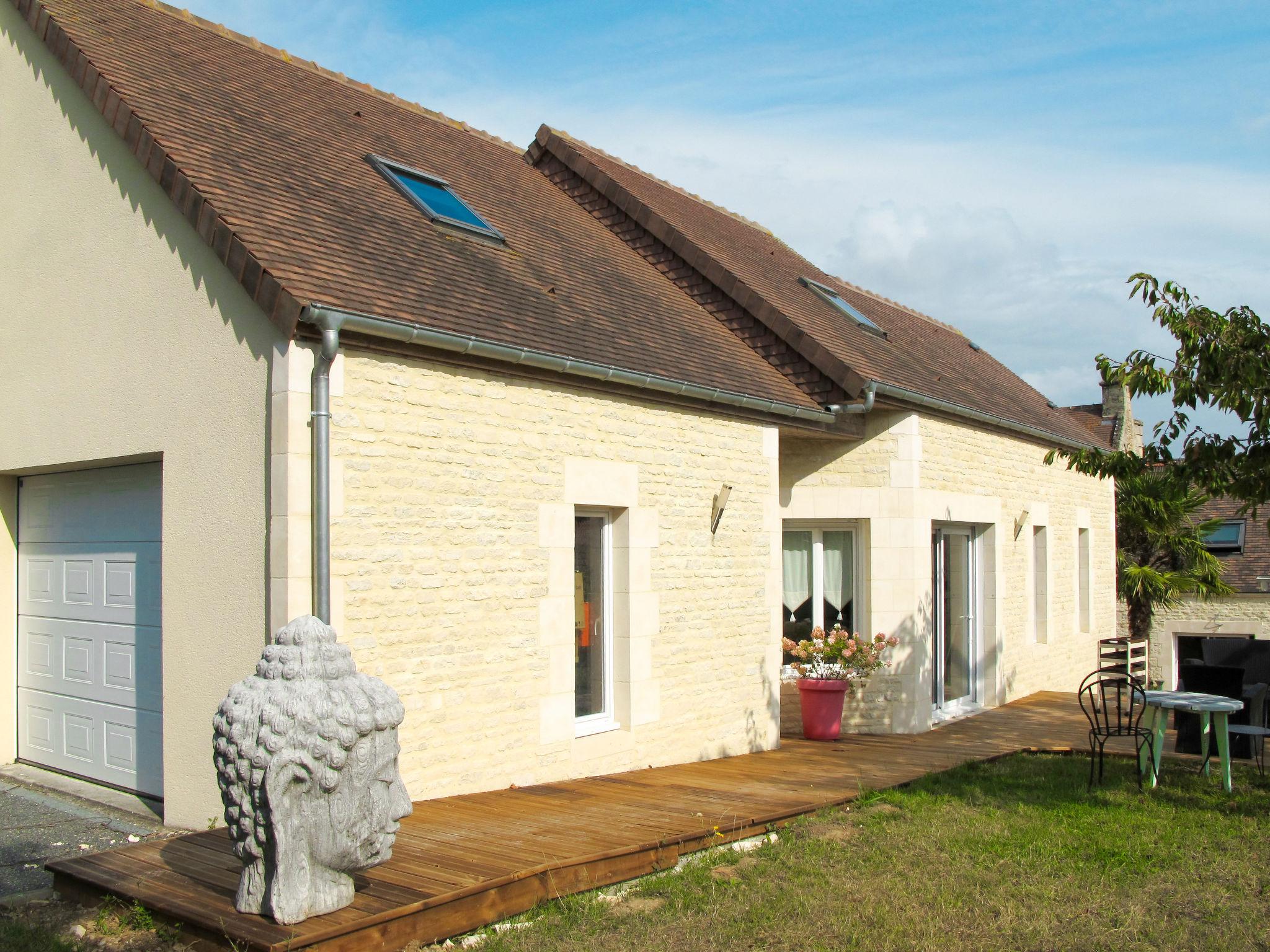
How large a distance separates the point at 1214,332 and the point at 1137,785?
3.23 metres

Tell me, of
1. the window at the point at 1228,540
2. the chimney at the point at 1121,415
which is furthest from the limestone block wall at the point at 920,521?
the chimney at the point at 1121,415

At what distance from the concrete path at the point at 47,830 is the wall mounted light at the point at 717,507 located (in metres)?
4.73

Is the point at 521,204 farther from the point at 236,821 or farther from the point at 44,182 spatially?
the point at 236,821

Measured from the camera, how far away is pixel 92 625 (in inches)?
316

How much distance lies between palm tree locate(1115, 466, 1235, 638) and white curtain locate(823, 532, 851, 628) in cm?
986

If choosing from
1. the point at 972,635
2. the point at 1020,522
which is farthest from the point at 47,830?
the point at 1020,522

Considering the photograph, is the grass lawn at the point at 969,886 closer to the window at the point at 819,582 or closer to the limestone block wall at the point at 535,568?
the limestone block wall at the point at 535,568

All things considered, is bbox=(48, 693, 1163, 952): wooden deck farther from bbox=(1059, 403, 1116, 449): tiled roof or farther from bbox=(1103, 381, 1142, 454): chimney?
bbox=(1103, 381, 1142, 454): chimney

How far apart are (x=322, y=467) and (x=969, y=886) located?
13.2 feet

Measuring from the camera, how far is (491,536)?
747cm

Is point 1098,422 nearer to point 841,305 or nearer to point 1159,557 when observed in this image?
point 1159,557

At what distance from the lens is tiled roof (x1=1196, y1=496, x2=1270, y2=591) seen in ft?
75.7

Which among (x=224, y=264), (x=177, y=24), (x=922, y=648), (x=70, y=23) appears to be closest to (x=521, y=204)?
(x=177, y=24)

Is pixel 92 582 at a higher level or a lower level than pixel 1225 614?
higher
